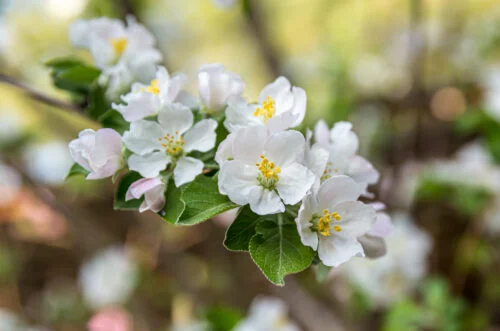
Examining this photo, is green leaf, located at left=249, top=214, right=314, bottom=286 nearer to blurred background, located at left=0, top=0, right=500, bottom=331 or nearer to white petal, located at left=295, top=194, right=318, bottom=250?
white petal, located at left=295, top=194, right=318, bottom=250

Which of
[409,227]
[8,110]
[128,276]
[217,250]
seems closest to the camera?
[409,227]

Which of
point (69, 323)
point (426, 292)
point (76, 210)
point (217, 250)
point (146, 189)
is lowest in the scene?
point (69, 323)

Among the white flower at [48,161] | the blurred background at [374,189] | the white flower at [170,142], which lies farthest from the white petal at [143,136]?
the white flower at [48,161]

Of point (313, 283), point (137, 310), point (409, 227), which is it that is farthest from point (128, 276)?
point (409, 227)

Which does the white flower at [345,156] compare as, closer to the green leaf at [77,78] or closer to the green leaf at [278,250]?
the green leaf at [278,250]

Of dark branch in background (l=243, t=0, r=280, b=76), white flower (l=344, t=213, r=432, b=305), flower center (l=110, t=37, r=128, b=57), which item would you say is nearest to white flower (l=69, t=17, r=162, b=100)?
flower center (l=110, t=37, r=128, b=57)

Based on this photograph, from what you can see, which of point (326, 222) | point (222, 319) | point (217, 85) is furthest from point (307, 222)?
point (222, 319)

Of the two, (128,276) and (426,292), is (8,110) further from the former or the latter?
(426,292)
